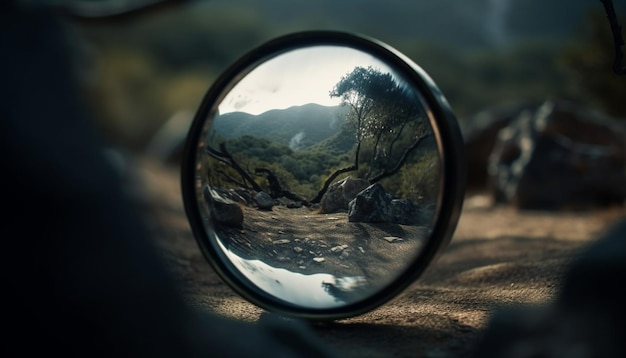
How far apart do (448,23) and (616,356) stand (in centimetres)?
929

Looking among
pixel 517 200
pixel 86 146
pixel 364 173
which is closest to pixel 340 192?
pixel 364 173

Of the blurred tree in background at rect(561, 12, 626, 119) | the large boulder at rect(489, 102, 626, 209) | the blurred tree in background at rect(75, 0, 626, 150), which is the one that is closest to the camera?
the large boulder at rect(489, 102, 626, 209)

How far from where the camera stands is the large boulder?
396cm

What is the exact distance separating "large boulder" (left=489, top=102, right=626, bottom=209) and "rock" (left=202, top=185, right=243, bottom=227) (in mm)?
3130

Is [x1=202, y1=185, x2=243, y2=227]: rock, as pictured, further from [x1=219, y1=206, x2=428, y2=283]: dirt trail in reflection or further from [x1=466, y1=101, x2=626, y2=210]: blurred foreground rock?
[x1=466, y1=101, x2=626, y2=210]: blurred foreground rock

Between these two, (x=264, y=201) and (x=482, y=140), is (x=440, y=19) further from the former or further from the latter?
(x=264, y=201)

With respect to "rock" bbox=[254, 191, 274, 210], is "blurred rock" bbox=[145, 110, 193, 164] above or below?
above

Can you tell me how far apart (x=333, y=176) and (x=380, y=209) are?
113mm

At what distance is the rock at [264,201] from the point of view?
1296mm

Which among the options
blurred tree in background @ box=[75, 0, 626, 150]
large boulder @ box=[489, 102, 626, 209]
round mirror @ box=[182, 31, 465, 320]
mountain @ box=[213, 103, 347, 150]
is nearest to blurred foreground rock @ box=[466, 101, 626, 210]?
large boulder @ box=[489, 102, 626, 209]

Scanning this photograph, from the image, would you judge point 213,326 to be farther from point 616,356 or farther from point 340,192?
point 616,356

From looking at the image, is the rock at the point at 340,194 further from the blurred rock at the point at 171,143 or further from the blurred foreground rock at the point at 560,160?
the blurred rock at the point at 171,143

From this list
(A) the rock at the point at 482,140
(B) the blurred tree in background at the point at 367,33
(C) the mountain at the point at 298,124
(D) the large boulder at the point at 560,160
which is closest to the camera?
(C) the mountain at the point at 298,124

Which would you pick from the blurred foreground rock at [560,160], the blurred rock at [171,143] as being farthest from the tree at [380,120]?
the blurred rock at [171,143]
